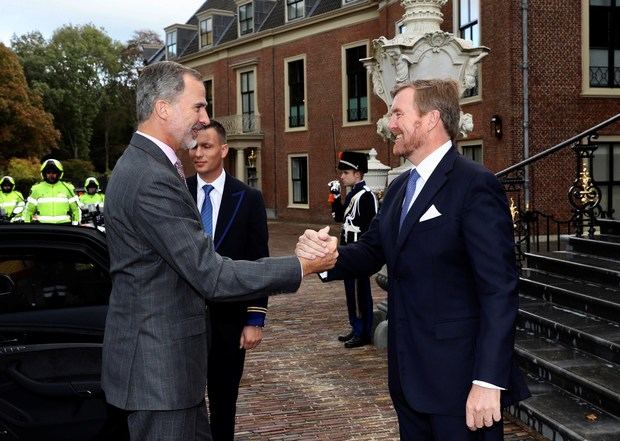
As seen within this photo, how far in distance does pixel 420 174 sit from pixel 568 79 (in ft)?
56.0

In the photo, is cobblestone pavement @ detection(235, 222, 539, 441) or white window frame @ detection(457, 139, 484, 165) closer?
cobblestone pavement @ detection(235, 222, 539, 441)

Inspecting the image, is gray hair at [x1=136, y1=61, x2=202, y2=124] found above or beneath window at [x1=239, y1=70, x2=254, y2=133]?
beneath

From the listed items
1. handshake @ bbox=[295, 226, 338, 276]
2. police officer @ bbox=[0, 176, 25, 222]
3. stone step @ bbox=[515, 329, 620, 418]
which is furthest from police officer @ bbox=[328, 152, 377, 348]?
police officer @ bbox=[0, 176, 25, 222]

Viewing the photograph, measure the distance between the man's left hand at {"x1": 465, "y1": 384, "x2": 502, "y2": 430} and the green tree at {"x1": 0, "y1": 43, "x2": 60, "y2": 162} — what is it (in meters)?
46.8

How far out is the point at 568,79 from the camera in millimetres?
18188

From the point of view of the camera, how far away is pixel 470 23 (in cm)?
1966

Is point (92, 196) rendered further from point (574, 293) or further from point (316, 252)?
point (316, 252)

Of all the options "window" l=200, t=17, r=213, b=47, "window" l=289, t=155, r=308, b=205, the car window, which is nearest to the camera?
the car window

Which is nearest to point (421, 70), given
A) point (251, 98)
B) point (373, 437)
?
point (373, 437)

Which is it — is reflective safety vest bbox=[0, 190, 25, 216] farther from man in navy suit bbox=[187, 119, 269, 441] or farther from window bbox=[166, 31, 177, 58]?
window bbox=[166, 31, 177, 58]

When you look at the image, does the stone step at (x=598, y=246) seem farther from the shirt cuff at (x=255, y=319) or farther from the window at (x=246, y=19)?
the window at (x=246, y=19)

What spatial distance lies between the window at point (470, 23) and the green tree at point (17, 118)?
34362 mm

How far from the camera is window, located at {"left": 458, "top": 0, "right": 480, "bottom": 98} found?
19312 mm

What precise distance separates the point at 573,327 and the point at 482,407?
3.57 meters
